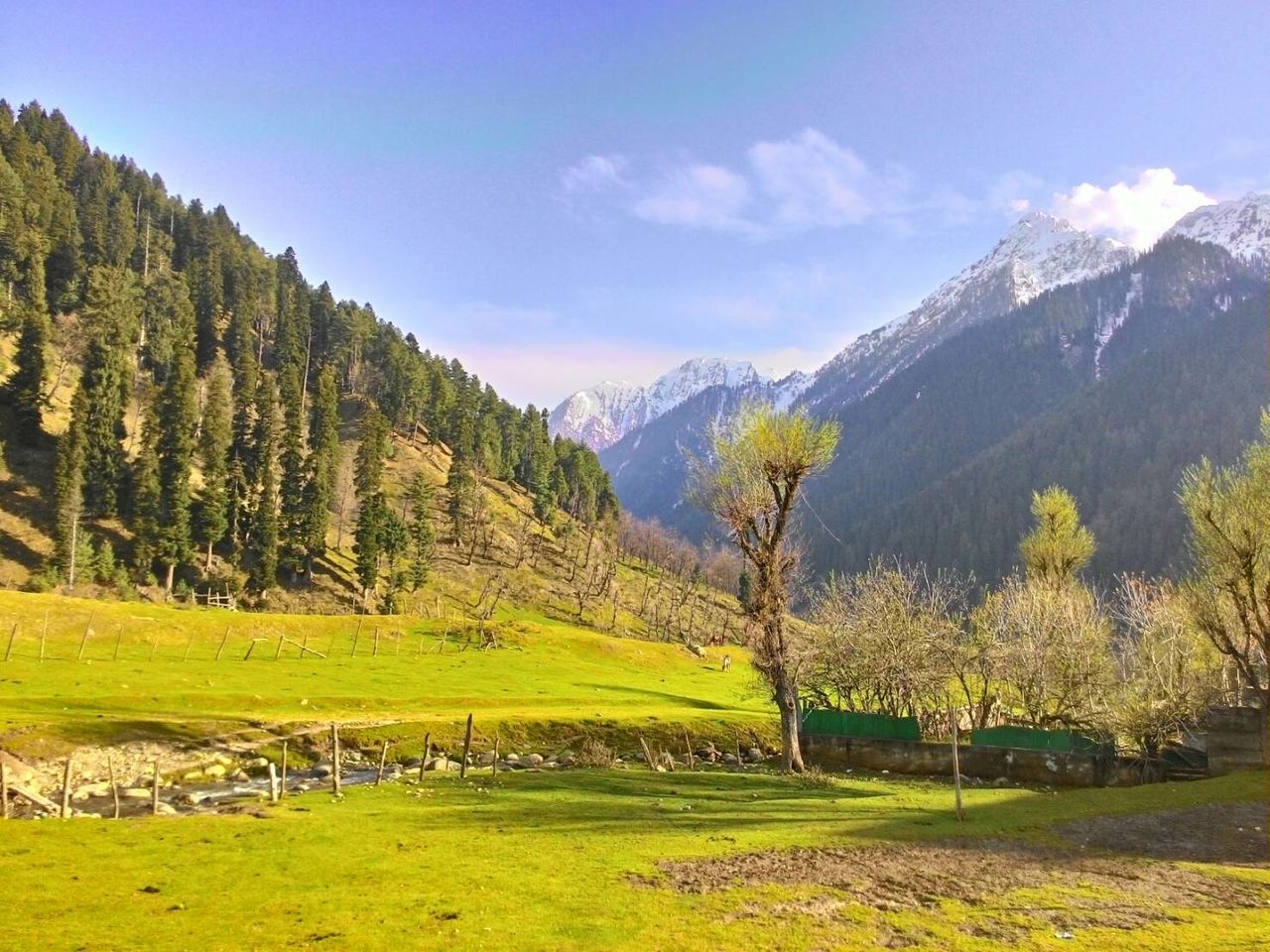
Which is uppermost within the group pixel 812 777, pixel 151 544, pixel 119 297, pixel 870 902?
pixel 119 297

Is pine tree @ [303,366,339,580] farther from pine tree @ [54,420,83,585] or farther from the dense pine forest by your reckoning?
pine tree @ [54,420,83,585]

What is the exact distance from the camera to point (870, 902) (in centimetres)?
1500

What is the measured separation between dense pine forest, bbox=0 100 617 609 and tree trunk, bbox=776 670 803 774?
251 ft

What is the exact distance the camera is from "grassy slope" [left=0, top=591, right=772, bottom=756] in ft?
126

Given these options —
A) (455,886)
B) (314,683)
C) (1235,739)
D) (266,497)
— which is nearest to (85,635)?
(314,683)

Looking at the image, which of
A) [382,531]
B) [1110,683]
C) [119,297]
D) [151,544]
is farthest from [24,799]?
[119,297]

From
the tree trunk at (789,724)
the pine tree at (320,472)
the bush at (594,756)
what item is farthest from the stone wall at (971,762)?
the pine tree at (320,472)

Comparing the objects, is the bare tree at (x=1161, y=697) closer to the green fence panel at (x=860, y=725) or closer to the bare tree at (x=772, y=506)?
the green fence panel at (x=860, y=725)

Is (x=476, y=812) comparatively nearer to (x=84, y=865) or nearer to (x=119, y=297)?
(x=84, y=865)

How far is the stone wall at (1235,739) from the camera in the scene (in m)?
37.9

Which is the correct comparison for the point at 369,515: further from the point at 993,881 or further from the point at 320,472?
the point at 993,881

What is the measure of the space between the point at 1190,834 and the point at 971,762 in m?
18.4

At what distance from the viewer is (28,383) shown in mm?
96188

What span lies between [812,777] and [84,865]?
2765 cm
